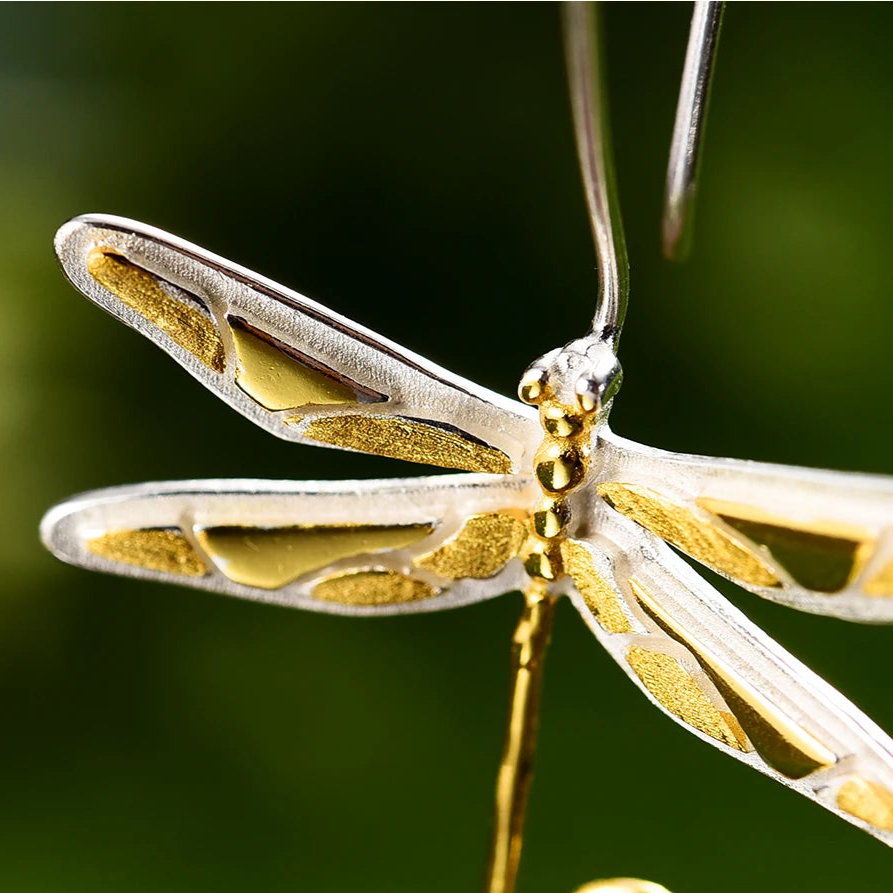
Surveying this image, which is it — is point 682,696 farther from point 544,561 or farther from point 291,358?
point 291,358

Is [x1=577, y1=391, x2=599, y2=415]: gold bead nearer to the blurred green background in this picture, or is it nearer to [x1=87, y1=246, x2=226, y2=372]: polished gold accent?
[x1=87, y1=246, x2=226, y2=372]: polished gold accent

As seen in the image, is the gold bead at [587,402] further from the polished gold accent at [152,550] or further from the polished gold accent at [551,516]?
the polished gold accent at [152,550]

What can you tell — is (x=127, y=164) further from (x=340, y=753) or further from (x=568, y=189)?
(x=340, y=753)

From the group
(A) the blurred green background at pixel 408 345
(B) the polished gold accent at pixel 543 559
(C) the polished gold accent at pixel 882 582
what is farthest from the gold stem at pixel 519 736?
(A) the blurred green background at pixel 408 345

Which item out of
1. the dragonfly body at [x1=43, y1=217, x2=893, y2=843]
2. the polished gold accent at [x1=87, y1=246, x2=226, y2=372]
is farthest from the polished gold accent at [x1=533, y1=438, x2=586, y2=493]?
the polished gold accent at [x1=87, y1=246, x2=226, y2=372]

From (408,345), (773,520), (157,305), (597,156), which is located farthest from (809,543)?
(408,345)

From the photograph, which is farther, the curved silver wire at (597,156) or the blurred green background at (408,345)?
the blurred green background at (408,345)


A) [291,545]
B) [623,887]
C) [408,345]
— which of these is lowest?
[623,887]
